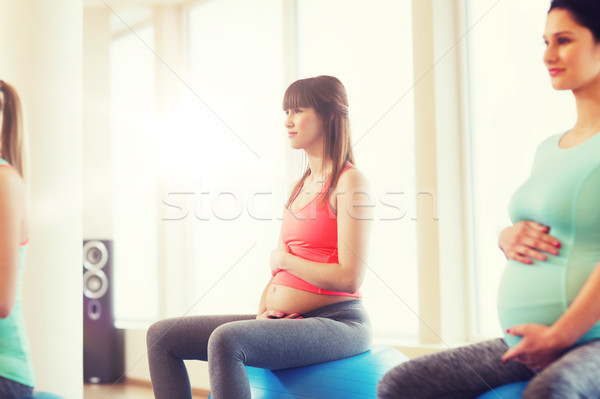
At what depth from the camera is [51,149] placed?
1489mm

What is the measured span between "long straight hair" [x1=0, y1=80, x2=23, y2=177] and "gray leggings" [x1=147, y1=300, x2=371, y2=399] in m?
0.51

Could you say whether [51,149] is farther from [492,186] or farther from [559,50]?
[492,186]

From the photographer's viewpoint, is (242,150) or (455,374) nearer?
(455,374)

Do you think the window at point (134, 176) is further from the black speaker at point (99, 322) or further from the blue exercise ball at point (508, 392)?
the blue exercise ball at point (508, 392)

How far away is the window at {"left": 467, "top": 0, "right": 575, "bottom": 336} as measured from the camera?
1.75 metres

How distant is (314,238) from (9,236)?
2.28 ft

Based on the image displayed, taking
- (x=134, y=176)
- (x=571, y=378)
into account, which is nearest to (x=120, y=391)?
(x=134, y=176)

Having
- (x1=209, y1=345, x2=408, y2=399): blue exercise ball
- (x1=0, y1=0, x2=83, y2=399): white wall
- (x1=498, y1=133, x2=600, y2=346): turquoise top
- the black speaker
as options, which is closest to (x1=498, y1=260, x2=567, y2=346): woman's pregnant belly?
(x1=498, y1=133, x2=600, y2=346): turquoise top

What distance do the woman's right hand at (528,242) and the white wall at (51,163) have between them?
112cm

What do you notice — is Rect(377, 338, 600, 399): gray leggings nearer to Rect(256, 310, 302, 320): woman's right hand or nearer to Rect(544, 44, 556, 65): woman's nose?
Rect(256, 310, 302, 320): woman's right hand

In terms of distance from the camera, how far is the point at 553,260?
3.05 ft

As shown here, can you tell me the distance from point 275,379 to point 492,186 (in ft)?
3.33

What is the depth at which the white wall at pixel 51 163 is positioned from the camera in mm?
1400

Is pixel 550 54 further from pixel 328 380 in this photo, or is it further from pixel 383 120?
pixel 383 120
